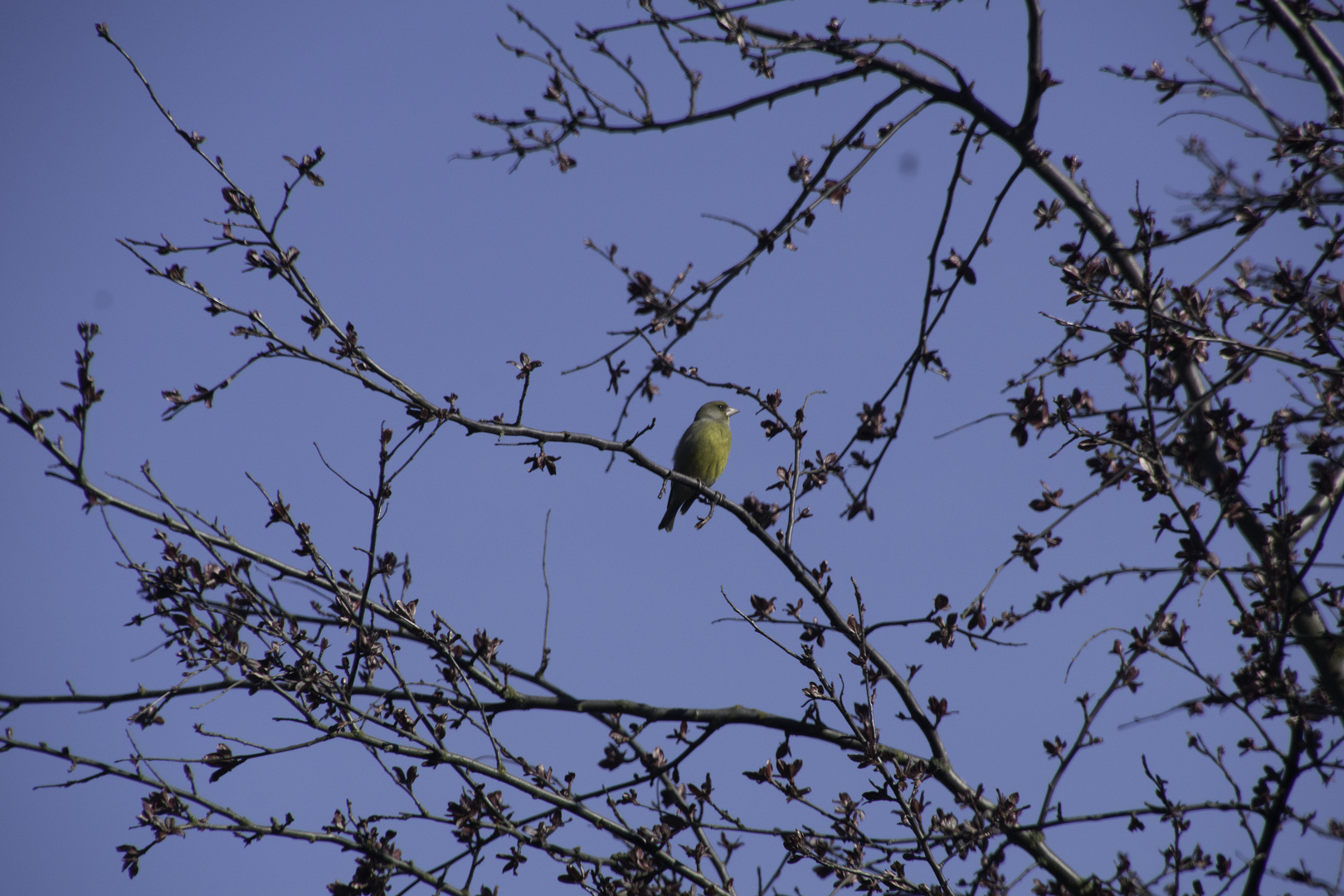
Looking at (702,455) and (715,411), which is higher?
(715,411)

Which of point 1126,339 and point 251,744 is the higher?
point 1126,339

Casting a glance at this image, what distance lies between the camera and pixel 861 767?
3.89 metres

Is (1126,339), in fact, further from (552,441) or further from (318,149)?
(318,149)

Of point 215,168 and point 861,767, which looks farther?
point 861,767

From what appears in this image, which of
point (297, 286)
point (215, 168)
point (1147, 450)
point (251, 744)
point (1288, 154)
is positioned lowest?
point (251, 744)

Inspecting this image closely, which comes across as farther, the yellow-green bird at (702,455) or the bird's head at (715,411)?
the bird's head at (715,411)

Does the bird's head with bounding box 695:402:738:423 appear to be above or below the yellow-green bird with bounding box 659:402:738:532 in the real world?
above

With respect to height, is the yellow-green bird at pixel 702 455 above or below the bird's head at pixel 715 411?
below

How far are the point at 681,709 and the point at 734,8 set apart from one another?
289cm

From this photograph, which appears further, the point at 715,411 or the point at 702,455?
the point at 715,411

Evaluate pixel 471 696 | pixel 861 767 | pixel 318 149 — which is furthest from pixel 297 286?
pixel 861 767

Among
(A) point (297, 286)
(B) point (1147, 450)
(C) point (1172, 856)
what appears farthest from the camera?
(C) point (1172, 856)

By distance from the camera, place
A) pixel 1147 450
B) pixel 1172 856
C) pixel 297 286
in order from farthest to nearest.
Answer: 1. pixel 1172 856
2. pixel 297 286
3. pixel 1147 450

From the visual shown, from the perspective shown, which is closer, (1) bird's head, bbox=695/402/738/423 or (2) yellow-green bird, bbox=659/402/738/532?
(2) yellow-green bird, bbox=659/402/738/532
